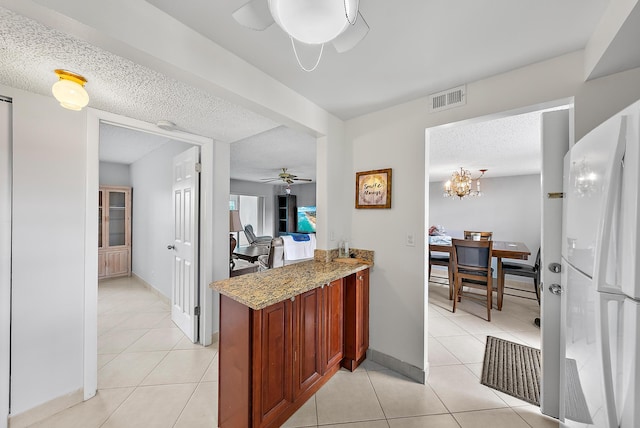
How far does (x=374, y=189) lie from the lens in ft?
7.58

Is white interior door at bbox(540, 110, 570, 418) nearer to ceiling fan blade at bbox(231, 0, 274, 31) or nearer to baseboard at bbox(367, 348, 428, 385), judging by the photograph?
baseboard at bbox(367, 348, 428, 385)

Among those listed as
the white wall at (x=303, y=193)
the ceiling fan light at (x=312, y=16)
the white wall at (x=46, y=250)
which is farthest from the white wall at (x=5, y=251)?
the white wall at (x=303, y=193)

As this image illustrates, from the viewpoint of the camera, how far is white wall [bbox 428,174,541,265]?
5.13 m

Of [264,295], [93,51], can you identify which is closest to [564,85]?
[264,295]

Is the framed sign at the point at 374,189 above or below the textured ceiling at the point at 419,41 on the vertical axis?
below

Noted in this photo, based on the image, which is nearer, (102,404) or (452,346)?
(102,404)

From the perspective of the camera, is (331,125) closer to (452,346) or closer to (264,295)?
(264,295)

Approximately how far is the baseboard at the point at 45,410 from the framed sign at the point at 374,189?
2.65 meters

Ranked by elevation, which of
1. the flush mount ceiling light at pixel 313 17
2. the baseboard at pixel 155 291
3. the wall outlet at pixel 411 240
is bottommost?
the baseboard at pixel 155 291

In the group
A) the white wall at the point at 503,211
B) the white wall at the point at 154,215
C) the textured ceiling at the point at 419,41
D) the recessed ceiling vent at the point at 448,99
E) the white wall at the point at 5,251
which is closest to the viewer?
the textured ceiling at the point at 419,41

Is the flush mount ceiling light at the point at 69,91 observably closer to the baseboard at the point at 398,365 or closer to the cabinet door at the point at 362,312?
the cabinet door at the point at 362,312

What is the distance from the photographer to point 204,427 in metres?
1.56

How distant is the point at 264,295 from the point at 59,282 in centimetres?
154

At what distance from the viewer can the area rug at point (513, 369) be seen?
1.90 meters
